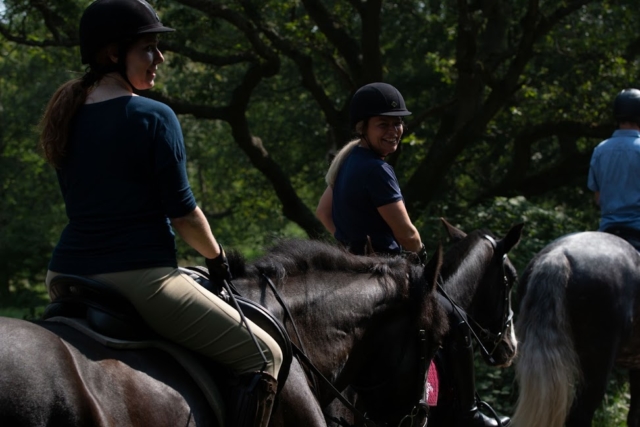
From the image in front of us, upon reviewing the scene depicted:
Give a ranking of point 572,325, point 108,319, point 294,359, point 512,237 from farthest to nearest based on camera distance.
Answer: point 572,325 → point 512,237 → point 294,359 → point 108,319

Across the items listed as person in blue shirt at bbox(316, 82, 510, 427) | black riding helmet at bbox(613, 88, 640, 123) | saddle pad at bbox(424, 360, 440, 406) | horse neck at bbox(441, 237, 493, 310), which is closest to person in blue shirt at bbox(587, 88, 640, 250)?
black riding helmet at bbox(613, 88, 640, 123)

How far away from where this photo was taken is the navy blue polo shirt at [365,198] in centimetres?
509

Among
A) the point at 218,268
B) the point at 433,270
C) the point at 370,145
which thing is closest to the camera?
the point at 218,268

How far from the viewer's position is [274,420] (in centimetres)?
350

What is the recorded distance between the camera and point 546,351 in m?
6.26

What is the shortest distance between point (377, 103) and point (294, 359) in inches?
81.1

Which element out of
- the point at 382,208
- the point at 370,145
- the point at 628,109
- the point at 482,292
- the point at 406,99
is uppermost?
the point at 628,109

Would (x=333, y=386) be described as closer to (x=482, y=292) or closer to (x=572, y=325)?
(x=482, y=292)

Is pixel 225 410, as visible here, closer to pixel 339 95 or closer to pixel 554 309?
pixel 554 309

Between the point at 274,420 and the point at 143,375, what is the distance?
647mm

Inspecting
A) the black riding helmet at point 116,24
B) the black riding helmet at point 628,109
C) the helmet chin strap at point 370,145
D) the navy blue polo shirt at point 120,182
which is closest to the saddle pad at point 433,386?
the helmet chin strap at point 370,145

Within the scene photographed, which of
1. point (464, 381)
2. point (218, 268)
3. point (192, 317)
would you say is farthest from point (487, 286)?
point (192, 317)

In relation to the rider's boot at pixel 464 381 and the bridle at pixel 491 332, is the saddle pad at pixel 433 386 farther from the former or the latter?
Answer: the bridle at pixel 491 332

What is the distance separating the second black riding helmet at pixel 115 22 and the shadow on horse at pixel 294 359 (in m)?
1.02
